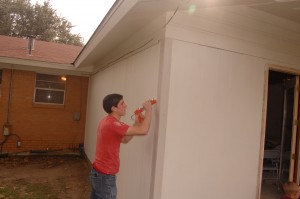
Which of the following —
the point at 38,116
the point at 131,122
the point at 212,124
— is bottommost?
the point at 38,116

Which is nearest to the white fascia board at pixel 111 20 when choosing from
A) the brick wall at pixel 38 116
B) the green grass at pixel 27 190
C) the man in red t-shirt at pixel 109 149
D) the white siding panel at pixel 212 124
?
the white siding panel at pixel 212 124

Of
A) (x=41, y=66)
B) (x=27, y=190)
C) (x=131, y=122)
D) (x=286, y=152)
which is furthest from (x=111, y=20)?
(x=41, y=66)

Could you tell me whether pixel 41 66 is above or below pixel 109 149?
above

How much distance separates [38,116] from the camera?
9.98 m

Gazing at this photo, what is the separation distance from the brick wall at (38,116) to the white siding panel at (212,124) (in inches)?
297

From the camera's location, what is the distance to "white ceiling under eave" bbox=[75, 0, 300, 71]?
309 cm

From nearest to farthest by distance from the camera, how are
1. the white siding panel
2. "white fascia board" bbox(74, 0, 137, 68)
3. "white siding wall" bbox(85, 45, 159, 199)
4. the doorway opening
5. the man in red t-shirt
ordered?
1. the man in red t-shirt
2. "white fascia board" bbox(74, 0, 137, 68)
3. the white siding panel
4. "white siding wall" bbox(85, 45, 159, 199)
5. the doorway opening

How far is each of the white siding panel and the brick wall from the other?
7.54 metres

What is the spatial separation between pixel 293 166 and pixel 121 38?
12.5 feet

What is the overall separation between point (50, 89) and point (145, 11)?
7872mm

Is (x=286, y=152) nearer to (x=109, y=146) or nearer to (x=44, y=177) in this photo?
(x=109, y=146)

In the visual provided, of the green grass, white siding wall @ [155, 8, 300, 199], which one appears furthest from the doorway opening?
the green grass

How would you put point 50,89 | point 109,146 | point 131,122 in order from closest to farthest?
1. point 109,146
2. point 131,122
3. point 50,89

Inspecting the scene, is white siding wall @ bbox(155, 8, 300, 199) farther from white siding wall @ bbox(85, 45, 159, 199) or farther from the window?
the window
